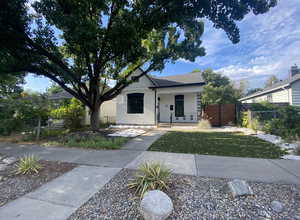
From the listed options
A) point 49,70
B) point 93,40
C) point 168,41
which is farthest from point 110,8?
point 49,70

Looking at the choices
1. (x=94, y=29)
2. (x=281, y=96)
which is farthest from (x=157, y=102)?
(x=281, y=96)

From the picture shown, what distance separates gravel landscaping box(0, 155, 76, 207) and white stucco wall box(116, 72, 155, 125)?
8.41 metres

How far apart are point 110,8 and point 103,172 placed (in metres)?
6.89

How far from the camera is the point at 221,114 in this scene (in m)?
11.7

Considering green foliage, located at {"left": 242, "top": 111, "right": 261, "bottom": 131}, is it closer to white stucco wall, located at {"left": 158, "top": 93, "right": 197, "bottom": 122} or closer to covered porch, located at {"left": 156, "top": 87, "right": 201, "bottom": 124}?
covered porch, located at {"left": 156, "top": 87, "right": 201, "bottom": 124}

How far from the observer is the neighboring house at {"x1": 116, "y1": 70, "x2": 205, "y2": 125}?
11648mm

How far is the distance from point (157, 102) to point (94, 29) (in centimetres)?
782

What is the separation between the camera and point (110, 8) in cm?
636

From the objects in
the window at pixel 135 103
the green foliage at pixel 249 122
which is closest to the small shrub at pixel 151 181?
the green foliage at pixel 249 122

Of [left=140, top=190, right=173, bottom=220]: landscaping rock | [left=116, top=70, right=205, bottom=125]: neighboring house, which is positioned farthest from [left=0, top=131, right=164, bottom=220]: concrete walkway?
[left=116, top=70, right=205, bottom=125]: neighboring house

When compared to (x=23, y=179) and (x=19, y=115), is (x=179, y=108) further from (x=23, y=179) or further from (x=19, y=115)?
(x=23, y=179)

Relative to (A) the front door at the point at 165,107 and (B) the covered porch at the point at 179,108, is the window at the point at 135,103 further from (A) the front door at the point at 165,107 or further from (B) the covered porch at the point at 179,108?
(A) the front door at the point at 165,107

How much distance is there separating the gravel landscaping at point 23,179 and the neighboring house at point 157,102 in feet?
27.9

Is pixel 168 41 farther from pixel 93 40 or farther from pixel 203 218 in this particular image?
pixel 203 218
